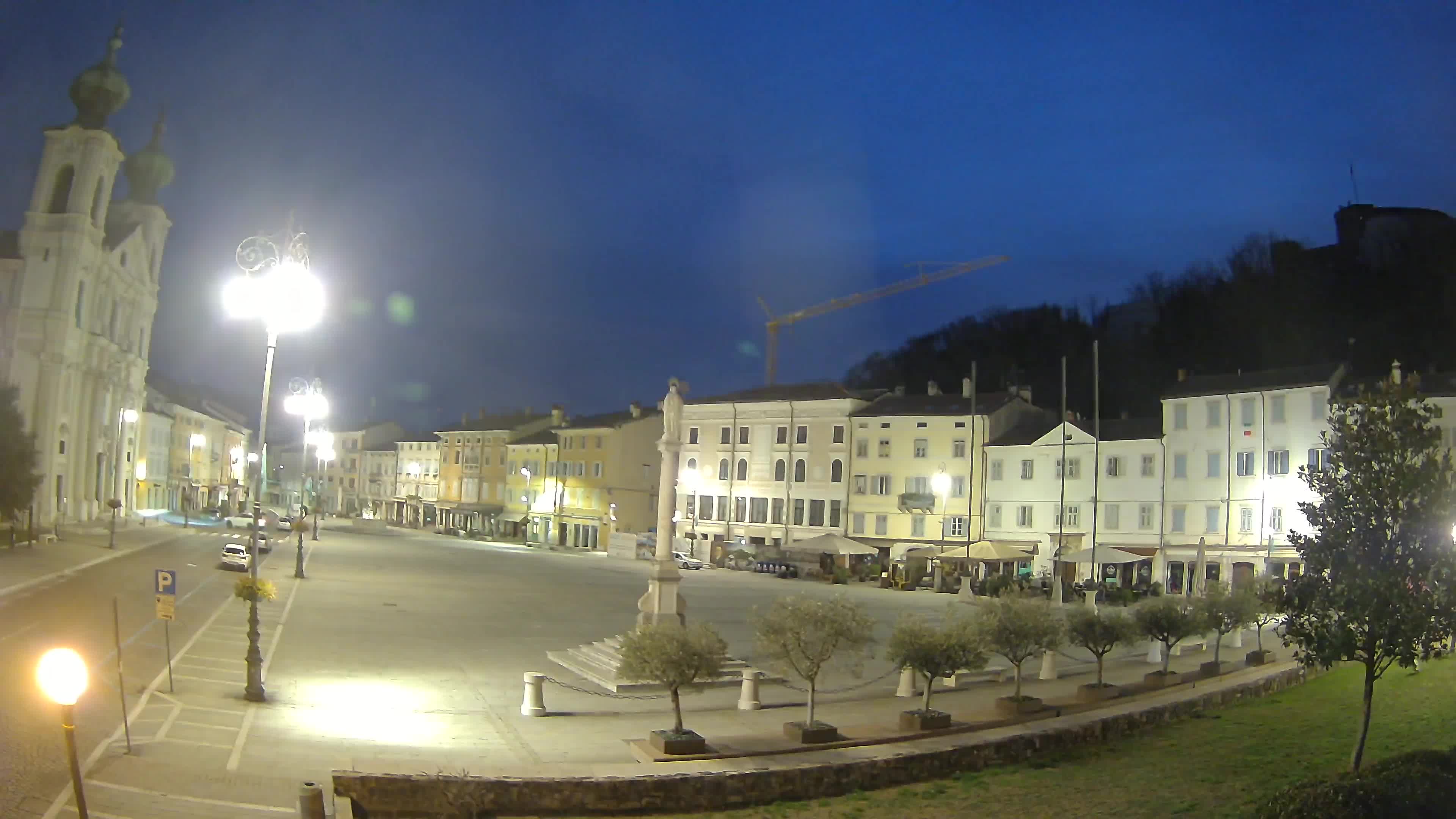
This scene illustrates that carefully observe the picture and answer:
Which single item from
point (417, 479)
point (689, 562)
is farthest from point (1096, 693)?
point (417, 479)

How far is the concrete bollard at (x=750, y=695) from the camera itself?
18234 mm

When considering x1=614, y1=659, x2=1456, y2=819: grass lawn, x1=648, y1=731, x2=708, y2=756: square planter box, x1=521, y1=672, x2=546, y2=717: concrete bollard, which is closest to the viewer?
x1=614, y1=659, x2=1456, y2=819: grass lawn

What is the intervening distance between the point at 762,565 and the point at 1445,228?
63360 mm

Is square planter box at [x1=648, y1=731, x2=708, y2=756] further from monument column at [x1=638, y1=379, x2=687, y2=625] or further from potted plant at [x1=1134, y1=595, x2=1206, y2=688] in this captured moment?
potted plant at [x1=1134, y1=595, x2=1206, y2=688]

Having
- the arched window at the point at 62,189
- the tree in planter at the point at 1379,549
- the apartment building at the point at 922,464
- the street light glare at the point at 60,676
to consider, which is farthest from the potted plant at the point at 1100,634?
the arched window at the point at 62,189

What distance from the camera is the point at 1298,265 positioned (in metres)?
82.4

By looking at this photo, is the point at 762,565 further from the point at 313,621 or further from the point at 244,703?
the point at 244,703

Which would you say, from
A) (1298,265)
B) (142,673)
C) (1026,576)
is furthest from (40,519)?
(1298,265)

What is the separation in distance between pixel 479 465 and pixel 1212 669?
88.0 metres

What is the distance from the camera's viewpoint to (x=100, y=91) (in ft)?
208

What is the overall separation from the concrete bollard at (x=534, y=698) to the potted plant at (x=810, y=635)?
405 cm

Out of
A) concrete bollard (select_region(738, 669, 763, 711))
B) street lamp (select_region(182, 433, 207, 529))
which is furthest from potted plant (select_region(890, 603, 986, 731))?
street lamp (select_region(182, 433, 207, 529))

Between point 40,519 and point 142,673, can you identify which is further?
point 40,519

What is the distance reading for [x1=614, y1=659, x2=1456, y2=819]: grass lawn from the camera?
42.3 feet
